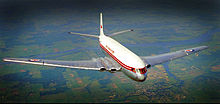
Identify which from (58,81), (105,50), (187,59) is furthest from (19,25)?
(187,59)

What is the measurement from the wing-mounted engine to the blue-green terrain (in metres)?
8.96

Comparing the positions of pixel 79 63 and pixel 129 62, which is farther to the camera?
pixel 79 63

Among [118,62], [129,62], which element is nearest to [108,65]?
[118,62]

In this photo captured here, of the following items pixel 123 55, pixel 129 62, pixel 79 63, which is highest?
pixel 123 55

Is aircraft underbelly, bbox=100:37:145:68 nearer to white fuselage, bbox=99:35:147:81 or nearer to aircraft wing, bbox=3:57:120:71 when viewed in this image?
white fuselage, bbox=99:35:147:81

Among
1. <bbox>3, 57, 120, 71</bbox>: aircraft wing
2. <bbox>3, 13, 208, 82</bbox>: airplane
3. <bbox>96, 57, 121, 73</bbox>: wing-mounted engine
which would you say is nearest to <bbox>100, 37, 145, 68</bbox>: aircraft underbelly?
<bbox>3, 13, 208, 82</bbox>: airplane

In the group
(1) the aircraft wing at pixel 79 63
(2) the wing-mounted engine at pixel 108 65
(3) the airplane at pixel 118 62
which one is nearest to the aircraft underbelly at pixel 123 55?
(3) the airplane at pixel 118 62

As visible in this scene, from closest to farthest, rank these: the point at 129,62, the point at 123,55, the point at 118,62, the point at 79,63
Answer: the point at 129,62
the point at 123,55
the point at 118,62
the point at 79,63

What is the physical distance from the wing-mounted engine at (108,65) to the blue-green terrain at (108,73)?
896cm

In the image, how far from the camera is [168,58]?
4125cm

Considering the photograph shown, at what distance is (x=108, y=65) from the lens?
1487 inches

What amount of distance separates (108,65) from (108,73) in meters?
17.3

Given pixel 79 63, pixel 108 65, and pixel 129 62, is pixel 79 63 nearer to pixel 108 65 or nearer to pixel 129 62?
pixel 108 65

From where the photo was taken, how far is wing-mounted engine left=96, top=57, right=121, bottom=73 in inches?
1447
